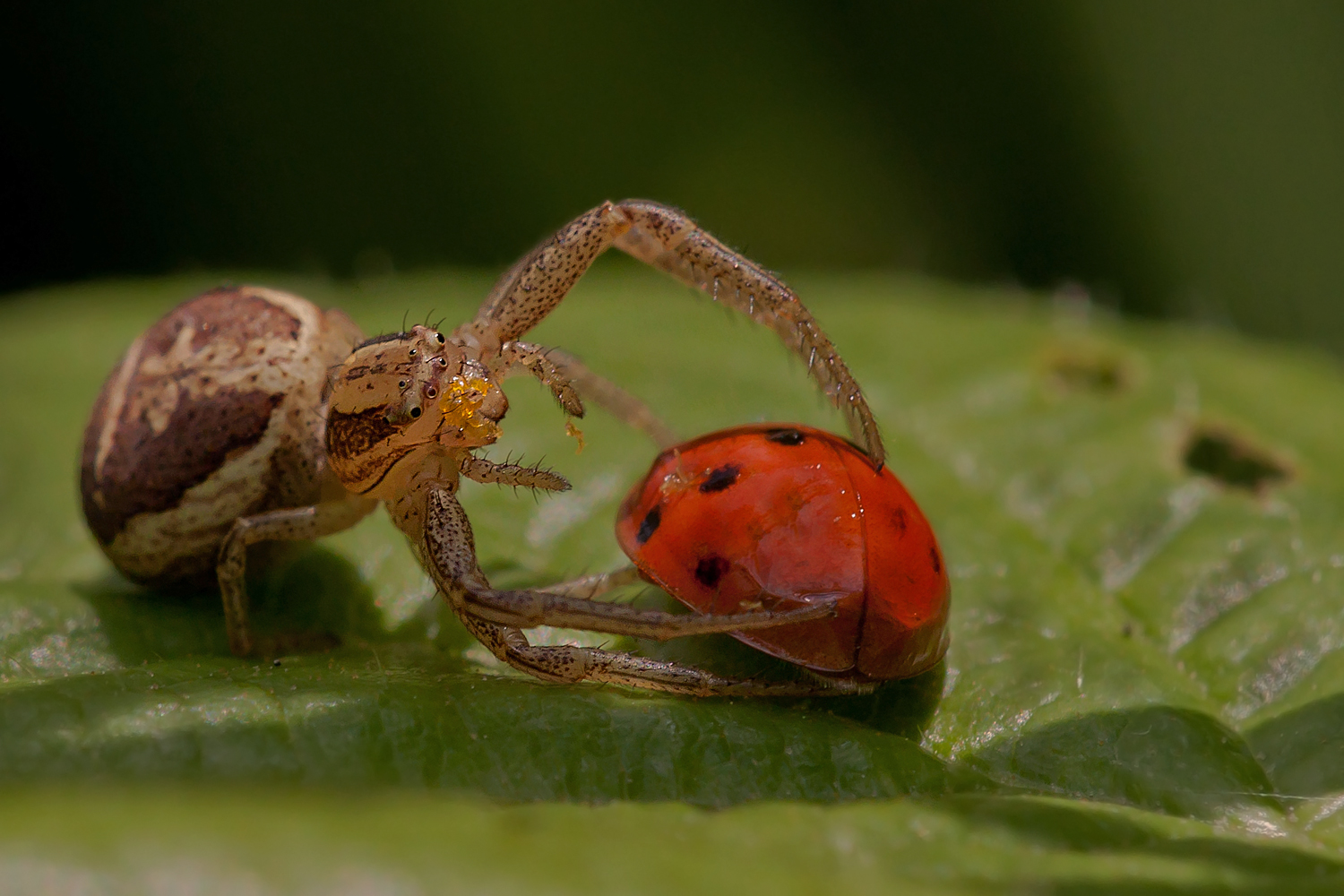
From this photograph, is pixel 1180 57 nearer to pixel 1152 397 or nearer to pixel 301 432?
pixel 1152 397

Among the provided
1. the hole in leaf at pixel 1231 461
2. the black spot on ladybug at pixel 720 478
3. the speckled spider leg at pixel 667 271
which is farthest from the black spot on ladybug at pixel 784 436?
the hole in leaf at pixel 1231 461

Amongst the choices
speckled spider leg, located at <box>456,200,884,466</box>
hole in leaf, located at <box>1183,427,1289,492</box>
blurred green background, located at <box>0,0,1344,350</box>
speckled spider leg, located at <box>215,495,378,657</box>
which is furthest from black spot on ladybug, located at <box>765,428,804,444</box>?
blurred green background, located at <box>0,0,1344,350</box>

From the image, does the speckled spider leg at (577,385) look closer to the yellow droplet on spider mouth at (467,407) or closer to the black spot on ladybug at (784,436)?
the yellow droplet on spider mouth at (467,407)

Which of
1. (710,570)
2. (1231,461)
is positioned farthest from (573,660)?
(1231,461)

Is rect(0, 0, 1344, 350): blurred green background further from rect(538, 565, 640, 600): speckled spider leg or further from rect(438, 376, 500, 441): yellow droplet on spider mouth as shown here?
rect(538, 565, 640, 600): speckled spider leg

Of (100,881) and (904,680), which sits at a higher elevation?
(100,881)

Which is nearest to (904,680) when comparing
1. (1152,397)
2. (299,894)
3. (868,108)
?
(299,894)

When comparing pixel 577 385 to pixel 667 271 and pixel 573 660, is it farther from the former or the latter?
pixel 573 660
